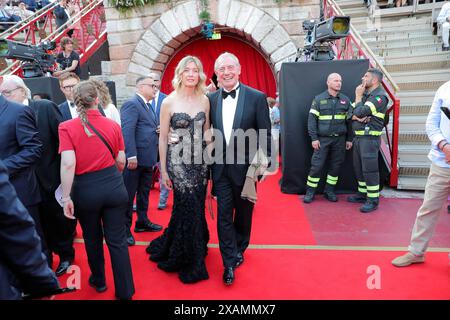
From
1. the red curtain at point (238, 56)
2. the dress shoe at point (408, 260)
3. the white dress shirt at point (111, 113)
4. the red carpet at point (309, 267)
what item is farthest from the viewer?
the red curtain at point (238, 56)

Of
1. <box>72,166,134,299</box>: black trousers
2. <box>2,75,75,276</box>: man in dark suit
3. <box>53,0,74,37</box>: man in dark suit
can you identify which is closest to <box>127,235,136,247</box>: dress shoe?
<box>2,75,75,276</box>: man in dark suit

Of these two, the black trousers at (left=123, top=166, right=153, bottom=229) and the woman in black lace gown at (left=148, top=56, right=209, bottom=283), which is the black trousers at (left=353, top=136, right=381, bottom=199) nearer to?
the woman in black lace gown at (left=148, top=56, right=209, bottom=283)

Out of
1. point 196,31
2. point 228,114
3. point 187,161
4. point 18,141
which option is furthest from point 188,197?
point 196,31

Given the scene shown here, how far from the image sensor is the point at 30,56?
4.66 metres

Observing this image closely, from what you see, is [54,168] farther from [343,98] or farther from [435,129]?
[343,98]

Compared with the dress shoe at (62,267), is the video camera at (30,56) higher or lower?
higher

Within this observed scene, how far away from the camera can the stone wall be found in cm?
754

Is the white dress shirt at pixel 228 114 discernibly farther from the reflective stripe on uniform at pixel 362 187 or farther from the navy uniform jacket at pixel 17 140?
the reflective stripe on uniform at pixel 362 187

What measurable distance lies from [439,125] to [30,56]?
4.99m

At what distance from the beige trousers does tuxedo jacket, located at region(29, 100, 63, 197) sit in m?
3.09

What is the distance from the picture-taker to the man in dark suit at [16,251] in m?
1.13

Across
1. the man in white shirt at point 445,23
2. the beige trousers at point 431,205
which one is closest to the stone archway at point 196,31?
the man in white shirt at point 445,23

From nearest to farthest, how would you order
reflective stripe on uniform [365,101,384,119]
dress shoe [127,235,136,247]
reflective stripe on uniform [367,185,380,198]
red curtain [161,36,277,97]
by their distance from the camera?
1. dress shoe [127,235,136,247]
2. reflective stripe on uniform [365,101,384,119]
3. reflective stripe on uniform [367,185,380,198]
4. red curtain [161,36,277,97]

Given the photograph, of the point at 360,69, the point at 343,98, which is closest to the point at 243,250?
the point at 343,98
